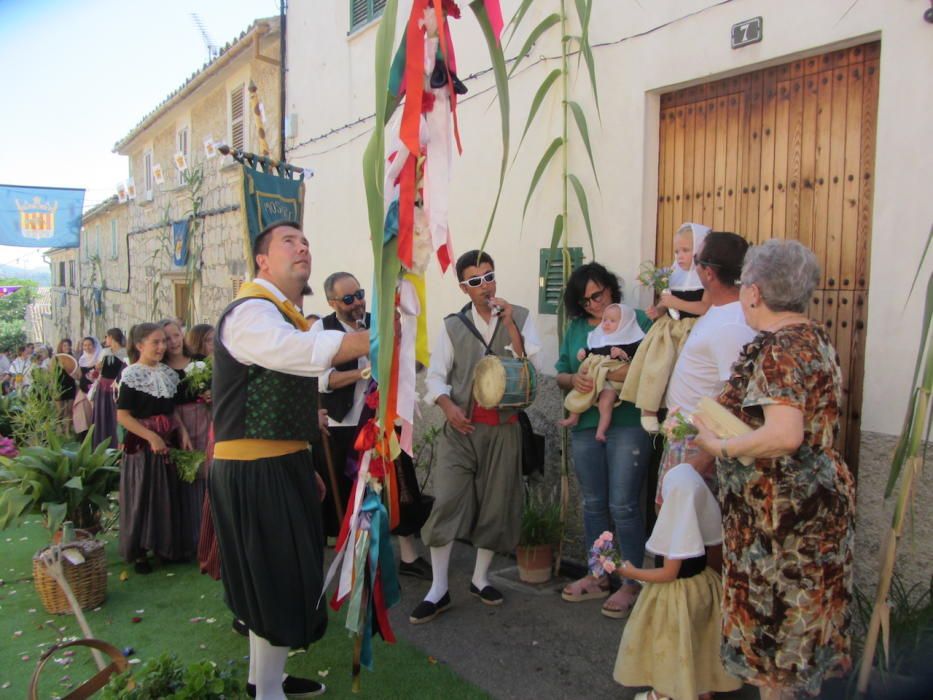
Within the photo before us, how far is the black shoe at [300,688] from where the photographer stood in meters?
3.13

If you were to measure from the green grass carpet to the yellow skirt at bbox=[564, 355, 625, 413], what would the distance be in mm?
1471

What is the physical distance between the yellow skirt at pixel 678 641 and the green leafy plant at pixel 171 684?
1.46 meters

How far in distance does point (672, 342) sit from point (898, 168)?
118 centimetres

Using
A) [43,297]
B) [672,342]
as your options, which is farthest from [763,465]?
[43,297]

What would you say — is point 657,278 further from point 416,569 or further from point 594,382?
point 416,569

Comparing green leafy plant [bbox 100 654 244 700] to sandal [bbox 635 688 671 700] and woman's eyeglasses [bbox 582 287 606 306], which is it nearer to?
sandal [bbox 635 688 671 700]

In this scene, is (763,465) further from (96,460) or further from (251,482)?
(96,460)

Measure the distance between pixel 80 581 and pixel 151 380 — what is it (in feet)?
4.39

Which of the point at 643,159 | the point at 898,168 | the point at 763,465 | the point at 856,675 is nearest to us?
the point at 763,465

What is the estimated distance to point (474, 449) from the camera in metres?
3.96

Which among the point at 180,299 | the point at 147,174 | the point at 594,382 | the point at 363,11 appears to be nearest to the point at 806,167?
the point at 594,382

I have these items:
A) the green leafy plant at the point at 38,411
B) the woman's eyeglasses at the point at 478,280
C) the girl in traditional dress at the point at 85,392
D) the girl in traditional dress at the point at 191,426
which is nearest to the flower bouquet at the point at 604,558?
the woman's eyeglasses at the point at 478,280

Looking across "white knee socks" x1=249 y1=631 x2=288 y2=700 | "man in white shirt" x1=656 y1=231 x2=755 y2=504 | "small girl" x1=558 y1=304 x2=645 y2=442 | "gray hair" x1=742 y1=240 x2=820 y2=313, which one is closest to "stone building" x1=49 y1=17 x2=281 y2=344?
"small girl" x1=558 y1=304 x2=645 y2=442

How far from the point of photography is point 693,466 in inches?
113
